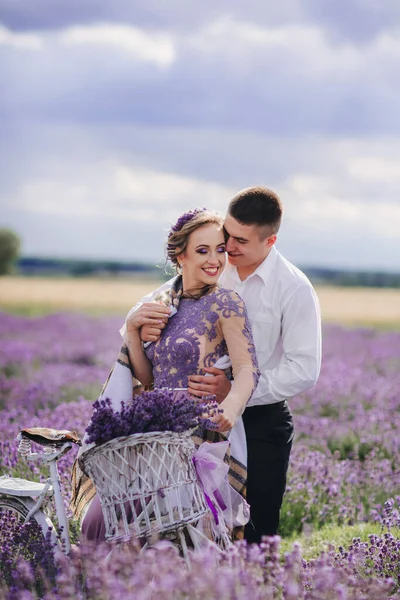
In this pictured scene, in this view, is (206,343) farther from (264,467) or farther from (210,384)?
(264,467)

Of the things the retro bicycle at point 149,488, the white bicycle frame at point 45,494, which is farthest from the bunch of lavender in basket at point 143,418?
the white bicycle frame at point 45,494

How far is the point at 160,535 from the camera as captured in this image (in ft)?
10.1

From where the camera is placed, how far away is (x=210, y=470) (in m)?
3.24

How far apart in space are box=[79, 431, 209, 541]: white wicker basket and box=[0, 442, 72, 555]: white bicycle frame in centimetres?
56

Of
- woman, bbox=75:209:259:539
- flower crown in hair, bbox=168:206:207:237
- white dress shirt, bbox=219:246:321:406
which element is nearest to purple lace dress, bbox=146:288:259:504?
woman, bbox=75:209:259:539

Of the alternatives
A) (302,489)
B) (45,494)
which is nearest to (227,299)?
(45,494)

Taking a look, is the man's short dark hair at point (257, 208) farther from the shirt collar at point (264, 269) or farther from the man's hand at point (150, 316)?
the man's hand at point (150, 316)

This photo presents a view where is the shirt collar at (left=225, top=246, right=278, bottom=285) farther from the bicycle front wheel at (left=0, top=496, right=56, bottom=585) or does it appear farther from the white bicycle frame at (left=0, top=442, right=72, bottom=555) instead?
the bicycle front wheel at (left=0, top=496, right=56, bottom=585)

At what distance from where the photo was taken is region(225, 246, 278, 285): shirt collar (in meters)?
4.43

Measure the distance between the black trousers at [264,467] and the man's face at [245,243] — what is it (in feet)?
2.75

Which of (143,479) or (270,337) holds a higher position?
(270,337)

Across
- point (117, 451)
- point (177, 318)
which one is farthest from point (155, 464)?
point (177, 318)

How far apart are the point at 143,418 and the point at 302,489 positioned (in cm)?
275

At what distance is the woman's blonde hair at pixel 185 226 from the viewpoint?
3.79 metres
